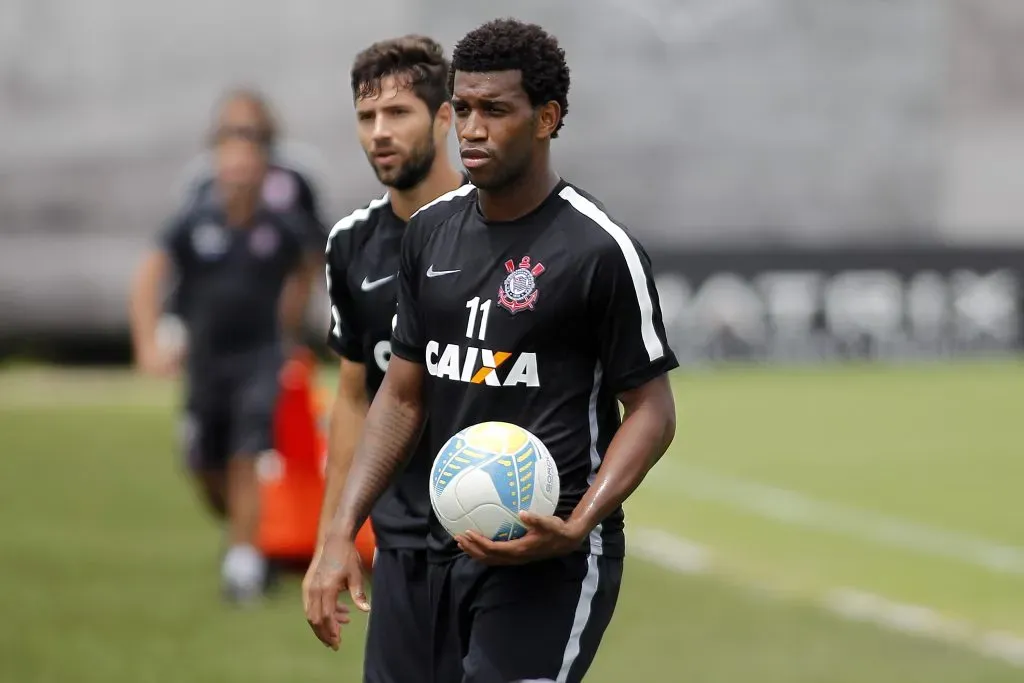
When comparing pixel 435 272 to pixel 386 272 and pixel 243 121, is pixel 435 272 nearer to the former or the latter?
pixel 386 272

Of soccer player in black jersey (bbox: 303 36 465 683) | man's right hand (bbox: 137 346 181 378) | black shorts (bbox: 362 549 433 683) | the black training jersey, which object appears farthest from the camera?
Result: man's right hand (bbox: 137 346 181 378)

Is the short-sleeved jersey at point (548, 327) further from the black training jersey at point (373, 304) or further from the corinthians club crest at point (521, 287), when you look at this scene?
the black training jersey at point (373, 304)

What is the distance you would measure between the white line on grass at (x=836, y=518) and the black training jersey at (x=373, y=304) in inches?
258

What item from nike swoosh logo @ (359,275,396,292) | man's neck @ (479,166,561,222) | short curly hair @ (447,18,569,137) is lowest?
nike swoosh logo @ (359,275,396,292)

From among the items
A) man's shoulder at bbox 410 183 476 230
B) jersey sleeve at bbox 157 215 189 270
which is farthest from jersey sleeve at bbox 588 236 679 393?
jersey sleeve at bbox 157 215 189 270

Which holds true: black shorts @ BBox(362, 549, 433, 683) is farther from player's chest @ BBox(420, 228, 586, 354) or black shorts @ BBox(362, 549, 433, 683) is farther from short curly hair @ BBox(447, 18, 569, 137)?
short curly hair @ BBox(447, 18, 569, 137)

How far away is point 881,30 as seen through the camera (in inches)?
1109

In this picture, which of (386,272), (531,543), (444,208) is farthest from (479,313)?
(386,272)

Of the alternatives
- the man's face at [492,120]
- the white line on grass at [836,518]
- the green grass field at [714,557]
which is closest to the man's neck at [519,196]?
the man's face at [492,120]

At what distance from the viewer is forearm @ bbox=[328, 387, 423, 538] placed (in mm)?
5172

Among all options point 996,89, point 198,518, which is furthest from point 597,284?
point 996,89

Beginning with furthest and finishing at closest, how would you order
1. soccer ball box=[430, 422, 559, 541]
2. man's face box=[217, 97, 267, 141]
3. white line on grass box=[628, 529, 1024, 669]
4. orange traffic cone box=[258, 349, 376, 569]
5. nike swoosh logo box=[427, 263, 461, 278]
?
1. orange traffic cone box=[258, 349, 376, 569]
2. man's face box=[217, 97, 267, 141]
3. white line on grass box=[628, 529, 1024, 669]
4. nike swoosh logo box=[427, 263, 461, 278]
5. soccer ball box=[430, 422, 559, 541]

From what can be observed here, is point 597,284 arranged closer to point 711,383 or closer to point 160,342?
point 160,342

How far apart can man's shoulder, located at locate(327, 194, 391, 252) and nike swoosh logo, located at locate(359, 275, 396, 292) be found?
0.18 metres
